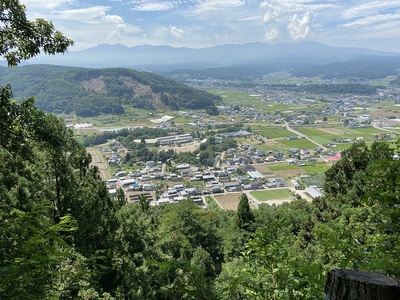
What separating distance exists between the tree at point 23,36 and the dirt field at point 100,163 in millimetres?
42126

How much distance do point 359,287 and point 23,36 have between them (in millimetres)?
4385

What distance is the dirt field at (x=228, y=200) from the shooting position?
3506cm

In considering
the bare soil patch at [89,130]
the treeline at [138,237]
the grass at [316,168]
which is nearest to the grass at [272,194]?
the grass at [316,168]

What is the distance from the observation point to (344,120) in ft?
238

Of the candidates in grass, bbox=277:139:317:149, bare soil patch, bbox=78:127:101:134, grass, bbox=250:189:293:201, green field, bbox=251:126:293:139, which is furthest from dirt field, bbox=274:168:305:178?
bare soil patch, bbox=78:127:101:134

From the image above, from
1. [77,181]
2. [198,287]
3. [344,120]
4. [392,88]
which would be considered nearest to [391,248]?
[198,287]

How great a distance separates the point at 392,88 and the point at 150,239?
138509 millimetres

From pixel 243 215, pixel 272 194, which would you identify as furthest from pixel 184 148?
pixel 243 215

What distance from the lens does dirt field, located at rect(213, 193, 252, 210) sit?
3506 cm

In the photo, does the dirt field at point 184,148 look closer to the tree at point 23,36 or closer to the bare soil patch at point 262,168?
the bare soil patch at point 262,168

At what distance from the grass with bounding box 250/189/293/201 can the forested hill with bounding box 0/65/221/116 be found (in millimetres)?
67551

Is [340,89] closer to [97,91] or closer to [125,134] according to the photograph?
[125,134]

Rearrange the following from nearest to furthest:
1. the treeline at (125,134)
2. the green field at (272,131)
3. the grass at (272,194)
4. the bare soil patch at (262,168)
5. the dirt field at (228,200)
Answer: the dirt field at (228,200)
the grass at (272,194)
the bare soil patch at (262,168)
the treeline at (125,134)
the green field at (272,131)

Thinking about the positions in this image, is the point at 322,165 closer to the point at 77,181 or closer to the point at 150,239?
the point at 150,239
